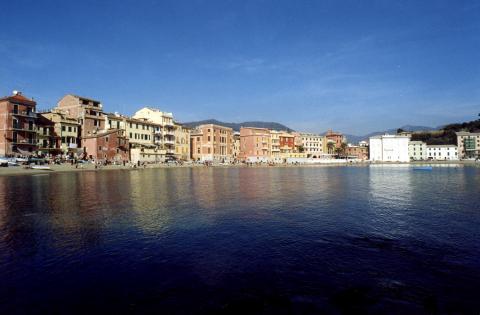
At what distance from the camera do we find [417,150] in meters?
180

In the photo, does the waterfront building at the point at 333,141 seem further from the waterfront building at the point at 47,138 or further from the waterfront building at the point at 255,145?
the waterfront building at the point at 47,138

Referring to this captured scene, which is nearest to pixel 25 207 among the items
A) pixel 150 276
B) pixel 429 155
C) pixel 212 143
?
pixel 150 276

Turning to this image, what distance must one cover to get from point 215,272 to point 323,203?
18.7m

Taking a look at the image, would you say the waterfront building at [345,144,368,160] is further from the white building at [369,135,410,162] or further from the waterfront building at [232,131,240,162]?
the waterfront building at [232,131,240,162]

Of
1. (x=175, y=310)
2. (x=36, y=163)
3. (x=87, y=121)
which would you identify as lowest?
(x=175, y=310)

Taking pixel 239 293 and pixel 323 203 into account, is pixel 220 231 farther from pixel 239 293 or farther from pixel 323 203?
pixel 323 203

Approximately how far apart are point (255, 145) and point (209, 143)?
23.0 m

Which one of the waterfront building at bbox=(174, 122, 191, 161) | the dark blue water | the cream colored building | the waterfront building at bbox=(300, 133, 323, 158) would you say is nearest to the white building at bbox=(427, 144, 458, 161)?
the waterfront building at bbox=(300, 133, 323, 158)

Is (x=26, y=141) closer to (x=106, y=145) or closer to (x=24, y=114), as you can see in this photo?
(x=24, y=114)

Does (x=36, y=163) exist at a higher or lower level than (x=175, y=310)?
higher

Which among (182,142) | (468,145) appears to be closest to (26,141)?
(182,142)

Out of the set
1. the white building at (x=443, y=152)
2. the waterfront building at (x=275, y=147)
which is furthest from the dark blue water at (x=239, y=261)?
the white building at (x=443, y=152)

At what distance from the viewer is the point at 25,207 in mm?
25906

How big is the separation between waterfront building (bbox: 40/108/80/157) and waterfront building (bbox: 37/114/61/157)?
0.76m
